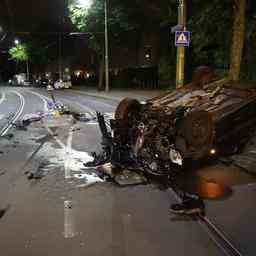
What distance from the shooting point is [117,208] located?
19.9ft

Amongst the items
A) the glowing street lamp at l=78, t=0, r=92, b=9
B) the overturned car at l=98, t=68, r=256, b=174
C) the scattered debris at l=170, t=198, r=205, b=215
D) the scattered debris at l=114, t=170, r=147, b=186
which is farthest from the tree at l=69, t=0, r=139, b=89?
the scattered debris at l=170, t=198, r=205, b=215

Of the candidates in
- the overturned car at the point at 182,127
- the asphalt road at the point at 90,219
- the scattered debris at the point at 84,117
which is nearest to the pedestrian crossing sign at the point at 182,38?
the scattered debris at the point at 84,117

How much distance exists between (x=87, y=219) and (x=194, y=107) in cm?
341

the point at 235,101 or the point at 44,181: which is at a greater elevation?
the point at 235,101

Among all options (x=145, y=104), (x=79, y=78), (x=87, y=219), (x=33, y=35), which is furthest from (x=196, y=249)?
(x=33, y=35)

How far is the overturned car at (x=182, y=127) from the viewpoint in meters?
7.07

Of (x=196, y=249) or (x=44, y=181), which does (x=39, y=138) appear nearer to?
(x=44, y=181)

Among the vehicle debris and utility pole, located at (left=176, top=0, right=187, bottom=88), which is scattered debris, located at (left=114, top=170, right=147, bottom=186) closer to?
the vehicle debris

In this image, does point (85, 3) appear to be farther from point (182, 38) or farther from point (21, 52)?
point (21, 52)

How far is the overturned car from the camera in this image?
7066mm

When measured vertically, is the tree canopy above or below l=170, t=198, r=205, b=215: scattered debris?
above

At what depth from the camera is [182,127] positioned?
22.9 ft

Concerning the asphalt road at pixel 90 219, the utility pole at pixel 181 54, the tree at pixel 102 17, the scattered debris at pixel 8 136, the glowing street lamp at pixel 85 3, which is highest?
the glowing street lamp at pixel 85 3

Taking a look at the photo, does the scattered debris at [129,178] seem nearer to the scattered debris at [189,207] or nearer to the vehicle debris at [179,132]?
the vehicle debris at [179,132]
